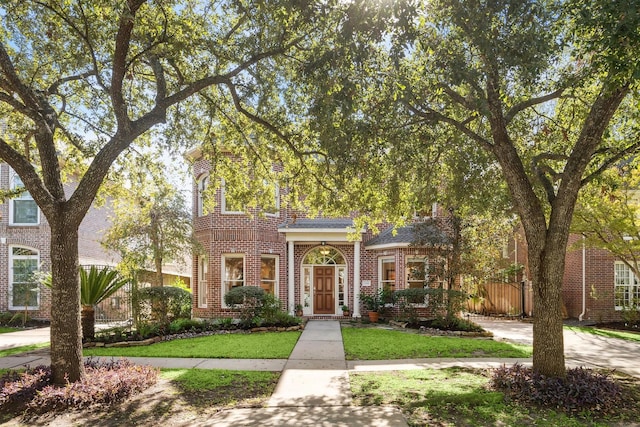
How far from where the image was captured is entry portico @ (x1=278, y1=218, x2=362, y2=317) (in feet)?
58.7

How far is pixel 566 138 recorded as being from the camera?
933 centimetres

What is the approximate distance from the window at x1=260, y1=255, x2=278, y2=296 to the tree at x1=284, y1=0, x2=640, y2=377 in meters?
9.74

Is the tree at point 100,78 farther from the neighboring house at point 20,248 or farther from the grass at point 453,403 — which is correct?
the neighboring house at point 20,248

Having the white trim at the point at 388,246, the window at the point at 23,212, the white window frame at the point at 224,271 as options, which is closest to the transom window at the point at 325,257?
the white trim at the point at 388,246

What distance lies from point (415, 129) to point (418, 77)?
128 cm

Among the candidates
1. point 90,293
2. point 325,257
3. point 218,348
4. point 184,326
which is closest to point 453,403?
point 218,348

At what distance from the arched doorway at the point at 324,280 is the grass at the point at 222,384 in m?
10.3

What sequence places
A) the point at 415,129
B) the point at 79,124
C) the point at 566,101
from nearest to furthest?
the point at 415,129, the point at 566,101, the point at 79,124

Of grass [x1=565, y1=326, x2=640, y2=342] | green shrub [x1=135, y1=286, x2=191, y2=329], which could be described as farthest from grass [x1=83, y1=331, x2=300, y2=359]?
grass [x1=565, y1=326, x2=640, y2=342]

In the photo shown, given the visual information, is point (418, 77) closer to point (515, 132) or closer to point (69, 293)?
point (515, 132)

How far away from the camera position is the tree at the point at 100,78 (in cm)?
667

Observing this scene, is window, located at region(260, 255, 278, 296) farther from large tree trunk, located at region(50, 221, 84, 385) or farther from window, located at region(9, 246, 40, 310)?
large tree trunk, located at region(50, 221, 84, 385)

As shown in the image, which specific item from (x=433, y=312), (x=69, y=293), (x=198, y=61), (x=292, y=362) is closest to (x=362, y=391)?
(x=292, y=362)

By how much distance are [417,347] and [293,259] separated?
8.04 meters
